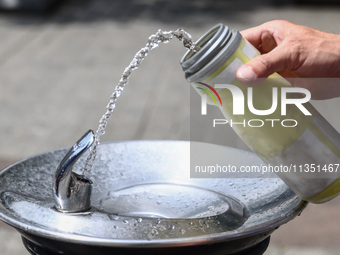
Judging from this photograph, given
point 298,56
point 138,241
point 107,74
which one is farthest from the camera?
point 107,74

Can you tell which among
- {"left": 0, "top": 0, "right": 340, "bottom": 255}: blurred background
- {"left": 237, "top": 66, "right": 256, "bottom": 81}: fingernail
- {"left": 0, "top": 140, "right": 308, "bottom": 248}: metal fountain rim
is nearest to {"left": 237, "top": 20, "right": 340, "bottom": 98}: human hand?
{"left": 237, "top": 66, "right": 256, "bottom": 81}: fingernail

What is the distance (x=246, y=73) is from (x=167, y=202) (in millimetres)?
368

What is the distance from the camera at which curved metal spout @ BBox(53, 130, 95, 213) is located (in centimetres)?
119

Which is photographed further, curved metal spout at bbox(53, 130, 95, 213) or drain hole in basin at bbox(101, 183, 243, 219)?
drain hole in basin at bbox(101, 183, 243, 219)

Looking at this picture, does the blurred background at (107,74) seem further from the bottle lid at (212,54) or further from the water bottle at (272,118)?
the bottle lid at (212,54)

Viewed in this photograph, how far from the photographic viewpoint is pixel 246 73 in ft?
3.84

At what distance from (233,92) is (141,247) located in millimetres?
364

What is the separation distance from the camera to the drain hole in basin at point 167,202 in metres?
1.30

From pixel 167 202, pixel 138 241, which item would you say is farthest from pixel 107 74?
pixel 138 241

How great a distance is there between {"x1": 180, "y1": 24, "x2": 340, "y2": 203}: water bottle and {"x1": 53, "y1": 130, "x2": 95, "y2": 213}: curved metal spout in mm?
248

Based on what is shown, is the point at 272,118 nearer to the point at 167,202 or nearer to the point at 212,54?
the point at 212,54

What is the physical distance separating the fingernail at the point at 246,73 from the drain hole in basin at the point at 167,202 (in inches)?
11.1

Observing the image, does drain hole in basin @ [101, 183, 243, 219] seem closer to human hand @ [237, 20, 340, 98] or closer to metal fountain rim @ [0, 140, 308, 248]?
metal fountain rim @ [0, 140, 308, 248]

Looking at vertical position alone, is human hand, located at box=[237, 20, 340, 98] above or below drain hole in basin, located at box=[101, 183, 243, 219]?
above
